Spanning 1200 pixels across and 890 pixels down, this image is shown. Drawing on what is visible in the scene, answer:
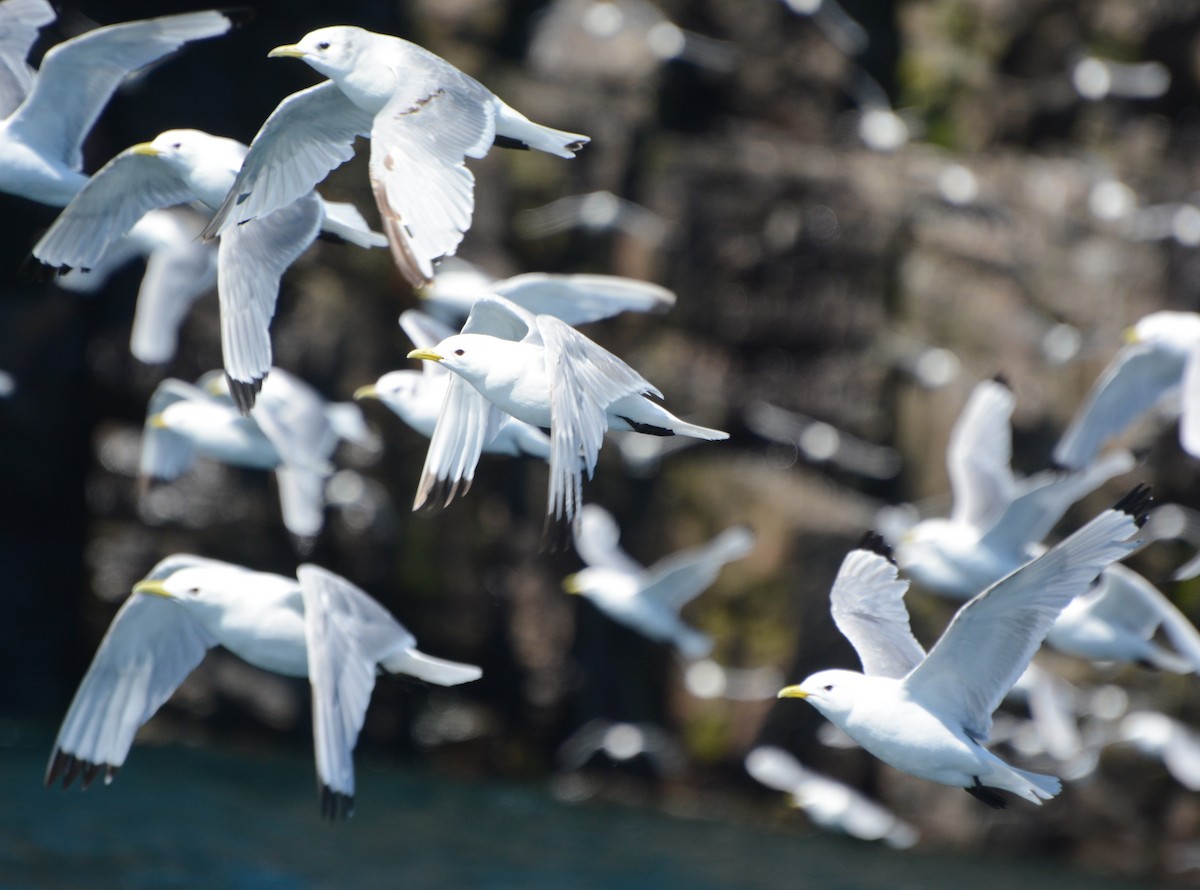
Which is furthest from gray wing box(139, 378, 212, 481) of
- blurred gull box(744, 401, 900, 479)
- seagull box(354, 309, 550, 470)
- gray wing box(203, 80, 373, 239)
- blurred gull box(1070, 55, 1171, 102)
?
blurred gull box(1070, 55, 1171, 102)

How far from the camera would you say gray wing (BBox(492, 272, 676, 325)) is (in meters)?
5.72

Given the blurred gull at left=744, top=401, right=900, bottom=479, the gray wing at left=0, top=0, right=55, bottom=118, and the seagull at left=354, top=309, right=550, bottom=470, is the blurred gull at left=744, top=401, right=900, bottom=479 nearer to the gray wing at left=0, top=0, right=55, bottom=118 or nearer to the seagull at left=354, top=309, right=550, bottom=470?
the seagull at left=354, top=309, right=550, bottom=470

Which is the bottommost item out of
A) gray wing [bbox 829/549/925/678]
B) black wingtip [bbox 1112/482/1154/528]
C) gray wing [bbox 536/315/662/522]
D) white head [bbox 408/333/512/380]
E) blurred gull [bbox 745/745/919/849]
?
blurred gull [bbox 745/745/919/849]

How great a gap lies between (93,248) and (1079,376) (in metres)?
7.93

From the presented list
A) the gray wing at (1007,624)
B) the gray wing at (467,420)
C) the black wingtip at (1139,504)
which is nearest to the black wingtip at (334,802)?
the gray wing at (467,420)

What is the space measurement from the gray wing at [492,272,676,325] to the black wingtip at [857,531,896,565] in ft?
4.32

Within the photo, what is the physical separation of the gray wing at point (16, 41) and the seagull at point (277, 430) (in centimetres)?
148

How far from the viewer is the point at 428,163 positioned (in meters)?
4.25

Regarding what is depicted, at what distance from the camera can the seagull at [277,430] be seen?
650cm

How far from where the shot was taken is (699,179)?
12.2 metres

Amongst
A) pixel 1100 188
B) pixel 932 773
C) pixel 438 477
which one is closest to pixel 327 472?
pixel 438 477

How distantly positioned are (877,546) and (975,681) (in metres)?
0.68

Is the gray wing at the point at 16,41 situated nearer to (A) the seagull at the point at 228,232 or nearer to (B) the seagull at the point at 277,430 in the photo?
(A) the seagull at the point at 228,232

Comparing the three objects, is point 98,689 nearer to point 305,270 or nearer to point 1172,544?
point 305,270
